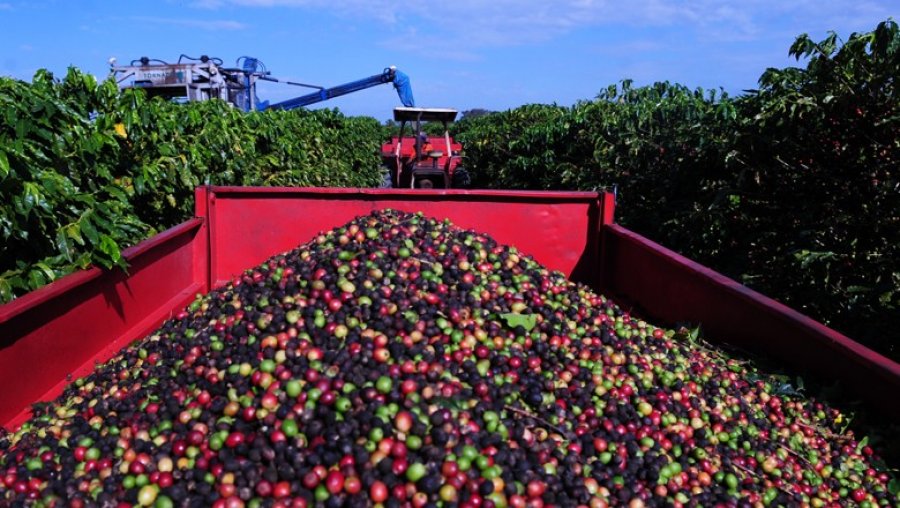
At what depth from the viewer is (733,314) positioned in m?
4.00

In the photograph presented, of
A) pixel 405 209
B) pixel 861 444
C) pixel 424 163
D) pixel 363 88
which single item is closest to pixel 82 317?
pixel 405 209

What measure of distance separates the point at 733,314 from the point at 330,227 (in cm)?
313

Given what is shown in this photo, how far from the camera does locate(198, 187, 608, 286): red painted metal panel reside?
527 centimetres

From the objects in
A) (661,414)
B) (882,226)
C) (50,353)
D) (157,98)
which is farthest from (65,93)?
(882,226)

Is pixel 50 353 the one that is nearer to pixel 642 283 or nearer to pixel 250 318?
pixel 250 318

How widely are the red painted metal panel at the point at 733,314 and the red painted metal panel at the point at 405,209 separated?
0.29 meters

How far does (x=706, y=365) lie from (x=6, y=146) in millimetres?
4017

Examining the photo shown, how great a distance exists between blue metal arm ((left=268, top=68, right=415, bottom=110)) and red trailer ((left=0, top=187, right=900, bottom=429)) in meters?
20.7

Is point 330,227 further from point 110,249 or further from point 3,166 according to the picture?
point 3,166

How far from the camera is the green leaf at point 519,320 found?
11.6 ft

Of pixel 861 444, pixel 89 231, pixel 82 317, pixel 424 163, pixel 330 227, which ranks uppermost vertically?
pixel 424 163

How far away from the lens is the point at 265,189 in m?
5.23

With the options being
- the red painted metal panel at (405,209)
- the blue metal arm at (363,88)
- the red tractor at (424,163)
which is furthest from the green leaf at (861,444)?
the blue metal arm at (363,88)

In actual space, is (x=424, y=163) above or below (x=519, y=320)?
above
